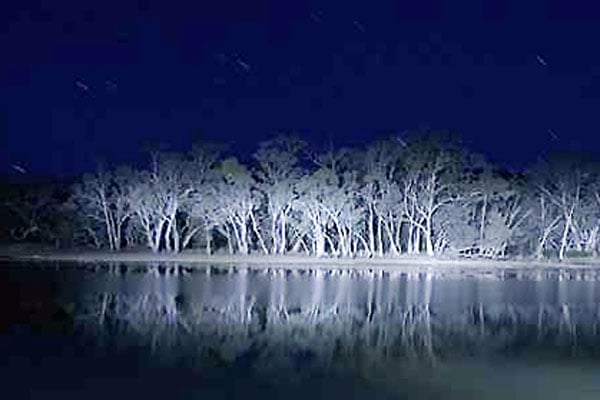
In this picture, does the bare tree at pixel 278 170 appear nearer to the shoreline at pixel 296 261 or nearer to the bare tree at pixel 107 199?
the shoreline at pixel 296 261

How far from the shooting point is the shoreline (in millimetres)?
55875

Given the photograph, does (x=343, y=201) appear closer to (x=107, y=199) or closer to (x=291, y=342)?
(x=107, y=199)

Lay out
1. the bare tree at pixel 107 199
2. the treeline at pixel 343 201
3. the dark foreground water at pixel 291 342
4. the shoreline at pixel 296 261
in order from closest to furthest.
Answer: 1. the dark foreground water at pixel 291 342
2. the shoreline at pixel 296 261
3. the treeline at pixel 343 201
4. the bare tree at pixel 107 199

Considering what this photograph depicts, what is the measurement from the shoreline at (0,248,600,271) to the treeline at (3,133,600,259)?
2.70 metres

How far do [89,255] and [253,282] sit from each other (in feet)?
89.7

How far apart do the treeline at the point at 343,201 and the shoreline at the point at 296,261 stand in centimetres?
270

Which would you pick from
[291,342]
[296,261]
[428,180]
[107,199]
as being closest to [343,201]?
[296,261]

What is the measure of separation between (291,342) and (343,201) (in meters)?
44.9

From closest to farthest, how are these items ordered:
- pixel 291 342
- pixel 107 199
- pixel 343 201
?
pixel 291 342 < pixel 343 201 < pixel 107 199

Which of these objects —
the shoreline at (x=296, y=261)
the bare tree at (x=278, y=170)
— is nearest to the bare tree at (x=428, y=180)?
the shoreline at (x=296, y=261)

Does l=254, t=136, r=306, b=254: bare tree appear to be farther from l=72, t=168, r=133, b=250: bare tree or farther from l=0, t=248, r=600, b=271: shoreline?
l=72, t=168, r=133, b=250: bare tree

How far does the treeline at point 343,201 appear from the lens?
214 feet

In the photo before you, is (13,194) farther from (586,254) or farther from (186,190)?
(586,254)

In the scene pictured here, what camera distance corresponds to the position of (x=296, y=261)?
197 feet
